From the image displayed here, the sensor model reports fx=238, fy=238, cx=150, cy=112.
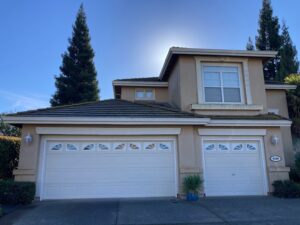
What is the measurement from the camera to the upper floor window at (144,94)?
13414 mm

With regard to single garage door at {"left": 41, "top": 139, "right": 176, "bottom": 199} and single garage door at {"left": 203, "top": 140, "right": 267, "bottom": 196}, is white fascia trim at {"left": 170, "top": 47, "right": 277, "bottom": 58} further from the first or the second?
single garage door at {"left": 41, "top": 139, "right": 176, "bottom": 199}

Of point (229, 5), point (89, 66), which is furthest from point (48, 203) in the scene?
point (89, 66)

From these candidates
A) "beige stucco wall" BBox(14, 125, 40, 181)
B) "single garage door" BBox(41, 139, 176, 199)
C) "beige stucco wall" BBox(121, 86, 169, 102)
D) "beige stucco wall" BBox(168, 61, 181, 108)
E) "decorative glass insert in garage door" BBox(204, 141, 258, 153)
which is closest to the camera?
"beige stucco wall" BBox(14, 125, 40, 181)


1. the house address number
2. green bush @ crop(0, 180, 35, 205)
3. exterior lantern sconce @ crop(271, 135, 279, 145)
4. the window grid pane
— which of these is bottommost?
green bush @ crop(0, 180, 35, 205)

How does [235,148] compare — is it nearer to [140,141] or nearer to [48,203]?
[140,141]

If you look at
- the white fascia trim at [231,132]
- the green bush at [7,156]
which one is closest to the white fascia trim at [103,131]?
the white fascia trim at [231,132]

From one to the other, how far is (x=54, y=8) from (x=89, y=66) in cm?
1669

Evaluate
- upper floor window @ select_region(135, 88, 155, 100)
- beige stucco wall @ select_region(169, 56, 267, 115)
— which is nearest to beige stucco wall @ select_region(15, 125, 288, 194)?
beige stucco wall @ select_region(169, 56, 267, 115)

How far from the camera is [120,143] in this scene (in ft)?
30.6

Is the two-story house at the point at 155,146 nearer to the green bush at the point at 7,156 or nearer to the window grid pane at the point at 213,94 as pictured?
the window grid pane at the point at 213,94

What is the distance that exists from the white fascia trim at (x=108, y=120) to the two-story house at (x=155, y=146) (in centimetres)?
4

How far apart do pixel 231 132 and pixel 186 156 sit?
2.21 m

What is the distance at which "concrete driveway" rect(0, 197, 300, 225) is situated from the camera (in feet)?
19.0

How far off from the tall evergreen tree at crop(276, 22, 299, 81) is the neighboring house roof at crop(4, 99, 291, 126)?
1587 cm
